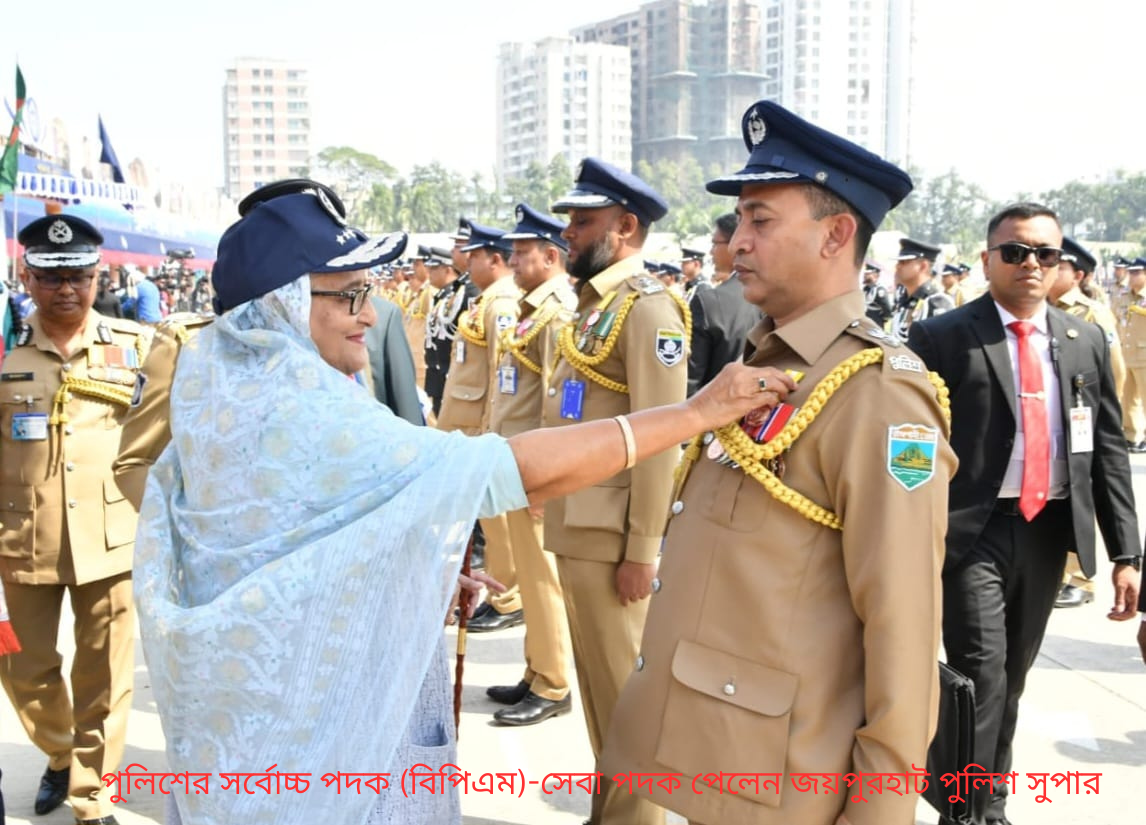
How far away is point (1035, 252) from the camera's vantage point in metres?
3.54

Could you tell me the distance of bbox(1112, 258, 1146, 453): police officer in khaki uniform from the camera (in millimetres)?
13305

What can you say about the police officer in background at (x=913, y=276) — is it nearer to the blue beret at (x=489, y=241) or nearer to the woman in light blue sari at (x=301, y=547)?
the blue beret at (x=489, y=241)

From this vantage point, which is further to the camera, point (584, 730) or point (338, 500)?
point (584, 730)

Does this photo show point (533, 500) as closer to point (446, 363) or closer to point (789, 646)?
point (789, 646)

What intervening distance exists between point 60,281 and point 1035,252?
141 inches

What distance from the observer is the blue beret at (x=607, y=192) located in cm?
420

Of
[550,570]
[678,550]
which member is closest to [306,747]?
[678,550]

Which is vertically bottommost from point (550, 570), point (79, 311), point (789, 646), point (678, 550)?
point (550, 570)

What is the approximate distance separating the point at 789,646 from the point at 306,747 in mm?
936

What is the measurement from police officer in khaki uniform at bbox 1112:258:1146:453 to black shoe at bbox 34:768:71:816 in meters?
12.2

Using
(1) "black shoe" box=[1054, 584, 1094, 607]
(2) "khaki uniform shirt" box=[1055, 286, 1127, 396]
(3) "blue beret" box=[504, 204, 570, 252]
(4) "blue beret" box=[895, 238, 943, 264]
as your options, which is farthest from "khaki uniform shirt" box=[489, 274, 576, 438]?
(4) "blue beret" box=[895, 238, 943, 264]

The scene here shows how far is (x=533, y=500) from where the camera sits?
2146 mm

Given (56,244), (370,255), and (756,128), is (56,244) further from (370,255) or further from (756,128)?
(756,128)

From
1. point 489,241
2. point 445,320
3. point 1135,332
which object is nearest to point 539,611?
point 489,241
